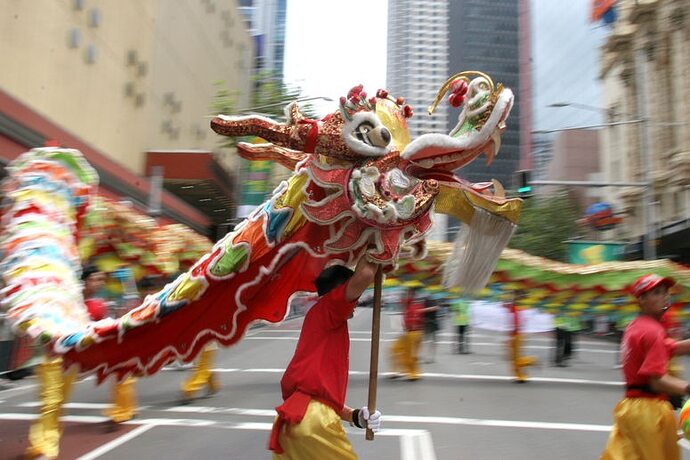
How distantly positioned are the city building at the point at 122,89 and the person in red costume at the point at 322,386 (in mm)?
6708

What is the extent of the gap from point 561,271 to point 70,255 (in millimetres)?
6045

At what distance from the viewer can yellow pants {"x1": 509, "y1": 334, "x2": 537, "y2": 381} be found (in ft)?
31.3

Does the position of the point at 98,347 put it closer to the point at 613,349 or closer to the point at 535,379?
the point at 535,379

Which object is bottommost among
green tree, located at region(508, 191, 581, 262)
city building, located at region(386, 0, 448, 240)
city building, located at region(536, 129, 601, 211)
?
green tree, located at region(508, 191, 581, 262)

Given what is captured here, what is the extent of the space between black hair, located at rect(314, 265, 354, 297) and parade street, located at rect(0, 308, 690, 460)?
A: 118 inches

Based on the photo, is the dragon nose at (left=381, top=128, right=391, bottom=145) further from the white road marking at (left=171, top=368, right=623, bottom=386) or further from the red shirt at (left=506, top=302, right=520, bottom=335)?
the white road marking at (left=171, top=368, right=623, bottom=386)

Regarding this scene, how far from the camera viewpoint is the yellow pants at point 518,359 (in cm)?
955

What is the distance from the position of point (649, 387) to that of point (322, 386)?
2.11 m

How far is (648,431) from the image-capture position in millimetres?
3592

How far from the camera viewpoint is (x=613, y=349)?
57.1ft

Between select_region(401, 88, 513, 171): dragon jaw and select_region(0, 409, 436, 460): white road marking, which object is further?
select_region(0, 409, 436, 460): white road marking

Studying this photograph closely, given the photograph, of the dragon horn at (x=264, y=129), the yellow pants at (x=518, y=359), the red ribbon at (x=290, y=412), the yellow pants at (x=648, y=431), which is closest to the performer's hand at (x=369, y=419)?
the red ribbon at (x=290, y=412)

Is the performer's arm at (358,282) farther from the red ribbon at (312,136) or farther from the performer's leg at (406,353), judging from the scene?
the performer's leg at (406,353)

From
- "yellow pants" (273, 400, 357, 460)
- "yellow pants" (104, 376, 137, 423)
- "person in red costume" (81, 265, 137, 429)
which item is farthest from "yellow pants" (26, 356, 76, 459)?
"yellow pants" (273, 400, 357, 460)
